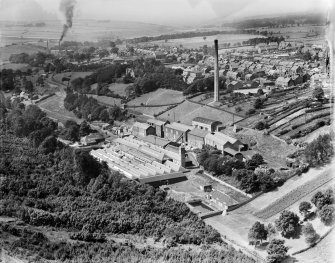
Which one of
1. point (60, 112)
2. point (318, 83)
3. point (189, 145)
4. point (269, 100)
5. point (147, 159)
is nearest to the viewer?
point (147, 159)

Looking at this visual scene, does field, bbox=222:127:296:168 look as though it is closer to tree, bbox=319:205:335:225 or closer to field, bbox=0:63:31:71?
Answer: tree, bbox=319:205:335:225

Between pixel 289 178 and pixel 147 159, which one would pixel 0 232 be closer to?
pixel 147 159

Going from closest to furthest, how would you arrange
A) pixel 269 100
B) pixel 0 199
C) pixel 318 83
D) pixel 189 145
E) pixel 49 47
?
pixel 0 199 < pixel 189 145 < pixel 269 100 < pixel 318 83 < pixel 49 47

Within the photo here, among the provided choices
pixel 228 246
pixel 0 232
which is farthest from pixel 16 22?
pixel 228 246

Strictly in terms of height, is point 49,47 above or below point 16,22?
below

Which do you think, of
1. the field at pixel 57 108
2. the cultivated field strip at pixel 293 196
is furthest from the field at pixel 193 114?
the cultivated field strip at pixel 293 196

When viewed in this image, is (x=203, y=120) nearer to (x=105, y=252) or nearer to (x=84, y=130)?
(x=84, y=130)

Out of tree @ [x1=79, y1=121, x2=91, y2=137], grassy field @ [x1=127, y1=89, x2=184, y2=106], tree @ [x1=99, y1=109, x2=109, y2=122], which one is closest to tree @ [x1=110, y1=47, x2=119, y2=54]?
grassy field @ [x1=127, y1=89, x2=184, y2=106]
